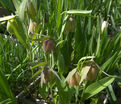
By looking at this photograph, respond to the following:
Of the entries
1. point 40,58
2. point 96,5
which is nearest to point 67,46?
point 40,58

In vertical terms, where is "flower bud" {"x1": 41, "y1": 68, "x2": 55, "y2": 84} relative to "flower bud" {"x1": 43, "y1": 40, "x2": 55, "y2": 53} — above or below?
below

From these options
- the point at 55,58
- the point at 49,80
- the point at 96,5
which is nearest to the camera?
the point at 49,80

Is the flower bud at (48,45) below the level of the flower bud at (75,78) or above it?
above

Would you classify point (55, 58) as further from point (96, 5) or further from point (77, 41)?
point (96, 5)

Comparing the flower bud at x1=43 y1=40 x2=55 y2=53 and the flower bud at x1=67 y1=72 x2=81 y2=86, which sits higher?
the flower bud at x1=43 y1=40 x2=55 y2=53

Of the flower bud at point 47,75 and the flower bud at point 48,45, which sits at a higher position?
the flower bud at point 48,45

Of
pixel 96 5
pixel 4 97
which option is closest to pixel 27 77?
pixel 4 97

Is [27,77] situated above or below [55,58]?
below

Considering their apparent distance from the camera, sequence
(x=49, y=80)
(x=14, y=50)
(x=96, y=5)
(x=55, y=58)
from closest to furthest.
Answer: (x=49, y=80) < (x=55, y=58) < (x=14, y=50) < (x=96, y=5)

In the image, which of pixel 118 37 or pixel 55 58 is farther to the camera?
pixel 118 37

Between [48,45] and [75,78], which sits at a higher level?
[48,45]

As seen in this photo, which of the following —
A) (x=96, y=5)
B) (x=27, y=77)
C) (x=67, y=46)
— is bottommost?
(x=27, y=77)
